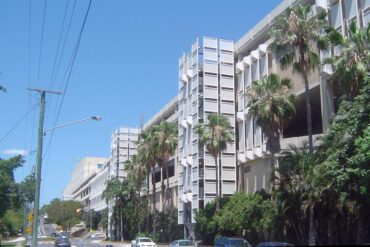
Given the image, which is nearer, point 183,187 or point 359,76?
point 359,76

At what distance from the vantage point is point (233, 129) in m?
57.9

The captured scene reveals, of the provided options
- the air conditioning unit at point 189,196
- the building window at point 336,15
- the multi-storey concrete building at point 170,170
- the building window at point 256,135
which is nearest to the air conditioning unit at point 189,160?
the air conditioning unit at point 189,196

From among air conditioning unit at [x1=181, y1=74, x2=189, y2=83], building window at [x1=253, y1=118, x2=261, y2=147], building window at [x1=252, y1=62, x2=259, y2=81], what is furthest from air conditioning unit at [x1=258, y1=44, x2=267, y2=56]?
air conditioning unit at [x1=181, y1=74, x2=189, y2=83]

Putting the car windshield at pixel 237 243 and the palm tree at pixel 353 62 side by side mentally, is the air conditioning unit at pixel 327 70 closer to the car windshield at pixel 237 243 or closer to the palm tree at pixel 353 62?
the palm tree at pixel 353 62

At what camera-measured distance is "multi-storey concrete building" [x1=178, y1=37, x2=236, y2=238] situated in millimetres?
58406

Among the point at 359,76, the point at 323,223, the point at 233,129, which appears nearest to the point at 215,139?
the point at 233,129

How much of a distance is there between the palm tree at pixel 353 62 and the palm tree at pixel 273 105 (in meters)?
→ 9.12

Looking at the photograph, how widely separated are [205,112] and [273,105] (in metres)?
19.5

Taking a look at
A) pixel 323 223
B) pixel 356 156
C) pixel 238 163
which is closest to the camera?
pixel 356 156

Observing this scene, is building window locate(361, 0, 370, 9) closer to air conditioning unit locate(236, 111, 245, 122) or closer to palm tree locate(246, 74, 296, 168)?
palm tree locate(246, 74, 296, 168)

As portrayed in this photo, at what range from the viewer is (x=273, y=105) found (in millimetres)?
41000

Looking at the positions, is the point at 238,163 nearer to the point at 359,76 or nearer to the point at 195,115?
the point at 195,115

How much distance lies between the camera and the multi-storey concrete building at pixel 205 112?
192ft

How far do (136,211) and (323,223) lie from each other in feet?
173
